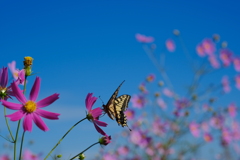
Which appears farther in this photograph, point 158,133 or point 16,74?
point 158,133

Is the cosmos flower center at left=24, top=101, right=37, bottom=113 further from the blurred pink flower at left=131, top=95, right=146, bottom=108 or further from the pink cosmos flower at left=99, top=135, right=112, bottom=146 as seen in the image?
the blurred pink flower at left=131, top=95, right=146, bottom=108

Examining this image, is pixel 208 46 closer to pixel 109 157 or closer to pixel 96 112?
pixel 109 157

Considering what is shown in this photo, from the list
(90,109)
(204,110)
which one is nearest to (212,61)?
(204,110)

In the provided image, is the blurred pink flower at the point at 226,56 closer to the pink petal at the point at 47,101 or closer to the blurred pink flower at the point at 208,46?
the blurred pink flower at the point at 208,46

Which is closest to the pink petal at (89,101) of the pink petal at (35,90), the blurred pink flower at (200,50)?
the pink petal at (35,90)

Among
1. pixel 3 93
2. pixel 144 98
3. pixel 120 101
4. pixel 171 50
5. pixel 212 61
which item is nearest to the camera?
pixel 3 93

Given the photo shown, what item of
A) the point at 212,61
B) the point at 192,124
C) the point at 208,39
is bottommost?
the point at 192,124

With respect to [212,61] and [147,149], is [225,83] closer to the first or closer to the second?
[212,61]
